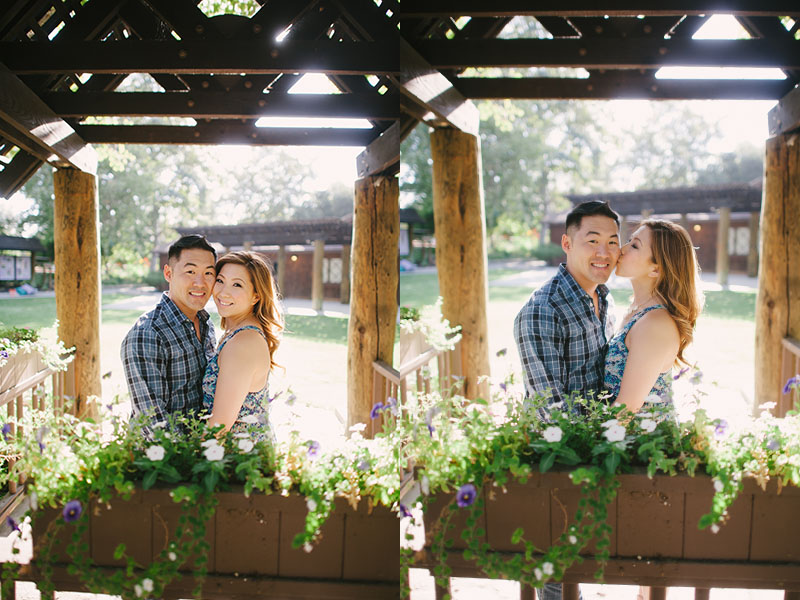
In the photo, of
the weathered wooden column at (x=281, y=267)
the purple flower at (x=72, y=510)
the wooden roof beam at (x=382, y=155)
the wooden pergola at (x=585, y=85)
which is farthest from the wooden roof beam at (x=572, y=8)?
the purple flower at (x=72, y=510)

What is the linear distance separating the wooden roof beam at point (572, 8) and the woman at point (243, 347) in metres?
1.14

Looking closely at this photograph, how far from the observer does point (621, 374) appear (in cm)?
170

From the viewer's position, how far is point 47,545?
5.80 feet

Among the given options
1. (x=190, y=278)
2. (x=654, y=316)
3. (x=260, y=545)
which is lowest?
(x=260, y=545)

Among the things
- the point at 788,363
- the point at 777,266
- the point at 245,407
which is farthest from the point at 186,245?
the point at 788,363

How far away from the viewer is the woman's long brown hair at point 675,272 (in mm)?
1722

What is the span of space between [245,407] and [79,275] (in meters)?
0.74

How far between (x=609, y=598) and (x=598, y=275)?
106 centimetres

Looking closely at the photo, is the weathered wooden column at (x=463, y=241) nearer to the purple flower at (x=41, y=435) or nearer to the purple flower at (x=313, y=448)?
the purple flower at (x=313, y=448)

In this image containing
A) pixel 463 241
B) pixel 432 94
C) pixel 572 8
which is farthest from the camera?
pixel 463 241

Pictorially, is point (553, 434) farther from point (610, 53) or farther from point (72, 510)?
point (610, 53)

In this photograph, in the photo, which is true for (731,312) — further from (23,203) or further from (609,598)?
(23,203)

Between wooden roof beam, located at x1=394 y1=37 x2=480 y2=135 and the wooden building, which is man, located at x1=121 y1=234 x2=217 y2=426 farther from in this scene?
the wooden building

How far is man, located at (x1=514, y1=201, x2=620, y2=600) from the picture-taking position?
1732mm
